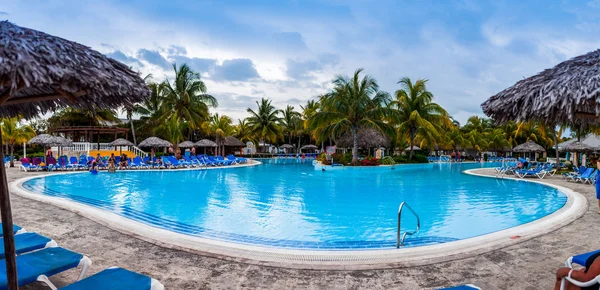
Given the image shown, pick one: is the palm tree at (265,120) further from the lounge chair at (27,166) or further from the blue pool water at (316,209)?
the blue pool water at (316,209)

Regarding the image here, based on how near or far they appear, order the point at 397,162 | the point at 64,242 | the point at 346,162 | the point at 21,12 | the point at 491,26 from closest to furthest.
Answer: the point at 64,242 < the point at 21,12 < the point at 491,26 < the point at 346,162 < the point at 397,162

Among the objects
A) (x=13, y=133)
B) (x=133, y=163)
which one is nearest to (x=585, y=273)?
(x=133, y=163)

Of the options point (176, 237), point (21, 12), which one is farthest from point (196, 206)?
point (21, 12)

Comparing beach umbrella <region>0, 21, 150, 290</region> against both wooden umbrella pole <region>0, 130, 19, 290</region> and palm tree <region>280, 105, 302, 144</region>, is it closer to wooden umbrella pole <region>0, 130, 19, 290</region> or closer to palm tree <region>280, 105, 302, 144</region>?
wooden umbrella pole <region>0, 130, 19, 290</region>

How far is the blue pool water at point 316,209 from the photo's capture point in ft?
22.0

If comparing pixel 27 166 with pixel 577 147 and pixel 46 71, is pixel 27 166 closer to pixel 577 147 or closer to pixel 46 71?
pixel 46 71

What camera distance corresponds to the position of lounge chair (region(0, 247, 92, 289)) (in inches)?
114

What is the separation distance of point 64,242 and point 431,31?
13597 mm

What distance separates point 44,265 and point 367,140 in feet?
90.7

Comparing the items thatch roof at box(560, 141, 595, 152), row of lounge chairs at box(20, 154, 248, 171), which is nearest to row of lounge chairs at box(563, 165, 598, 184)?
thatch roof at box(560, 141, 595, 152)

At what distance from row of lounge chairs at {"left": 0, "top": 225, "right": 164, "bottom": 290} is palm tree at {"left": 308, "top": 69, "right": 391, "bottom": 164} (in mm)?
20803

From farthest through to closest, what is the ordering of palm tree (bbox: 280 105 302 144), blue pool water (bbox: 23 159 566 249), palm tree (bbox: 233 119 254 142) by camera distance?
palm tree (bbox: 280 105 302 144) → palm tree (bbox: 233 119 254 142) → blue pool water (bbox: 23 159 566 249)

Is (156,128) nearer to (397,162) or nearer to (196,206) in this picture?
(397,162)

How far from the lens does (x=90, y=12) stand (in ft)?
30.7
